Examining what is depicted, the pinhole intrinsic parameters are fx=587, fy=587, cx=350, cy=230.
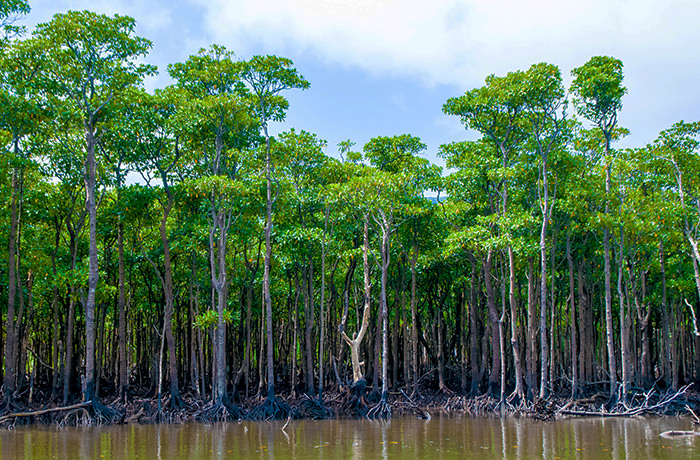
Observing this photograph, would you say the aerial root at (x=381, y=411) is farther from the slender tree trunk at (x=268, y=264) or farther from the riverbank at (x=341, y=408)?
the slender tree trunk at (x=268, y=264)

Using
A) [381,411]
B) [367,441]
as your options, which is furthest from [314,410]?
[367,441]

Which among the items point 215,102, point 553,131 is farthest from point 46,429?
point 553,131

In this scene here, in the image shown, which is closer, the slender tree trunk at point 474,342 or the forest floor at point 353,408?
the forest floor at point 353,408

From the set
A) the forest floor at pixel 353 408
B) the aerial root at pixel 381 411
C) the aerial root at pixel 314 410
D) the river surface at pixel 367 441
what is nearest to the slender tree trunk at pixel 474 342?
the forest floor at pixel 353 408

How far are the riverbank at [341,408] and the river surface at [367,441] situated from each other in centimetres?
70

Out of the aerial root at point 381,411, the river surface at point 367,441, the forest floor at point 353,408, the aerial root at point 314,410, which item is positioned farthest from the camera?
the aerial root at point 314,410

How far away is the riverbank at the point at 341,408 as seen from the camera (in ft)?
51.8

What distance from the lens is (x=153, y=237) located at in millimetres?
22797

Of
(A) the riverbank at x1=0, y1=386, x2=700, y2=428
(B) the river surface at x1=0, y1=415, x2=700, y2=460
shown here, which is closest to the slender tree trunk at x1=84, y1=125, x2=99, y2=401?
(A) the riverbank at x1=0, y1=386, x2=700, y2=428

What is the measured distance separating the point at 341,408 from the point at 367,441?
8.16 meters

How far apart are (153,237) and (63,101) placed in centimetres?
697

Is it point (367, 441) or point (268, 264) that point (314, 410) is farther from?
point (367, 441)

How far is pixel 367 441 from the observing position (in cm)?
1235

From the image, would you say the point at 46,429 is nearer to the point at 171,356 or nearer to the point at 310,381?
the point at 171,356
